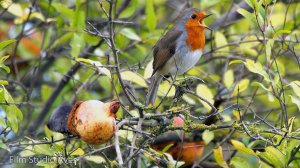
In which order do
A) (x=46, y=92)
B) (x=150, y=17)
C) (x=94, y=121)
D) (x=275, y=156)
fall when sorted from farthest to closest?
(x=46, y=92) < (x=150, y=17) < (x=275, y=156) < (x=94, y=121)

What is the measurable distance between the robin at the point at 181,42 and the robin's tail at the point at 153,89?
0.11 metres

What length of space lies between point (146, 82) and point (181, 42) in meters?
0.49

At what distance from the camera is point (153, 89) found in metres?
3.70

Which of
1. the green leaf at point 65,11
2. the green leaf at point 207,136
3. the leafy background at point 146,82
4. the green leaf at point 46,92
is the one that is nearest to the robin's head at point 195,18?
the leafy background at point 146,82

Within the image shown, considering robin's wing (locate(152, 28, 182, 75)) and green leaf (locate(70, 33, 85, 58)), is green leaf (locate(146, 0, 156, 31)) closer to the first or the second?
robin's wing (locate(152, 28, 182, 75))

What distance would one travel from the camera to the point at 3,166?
336 cm

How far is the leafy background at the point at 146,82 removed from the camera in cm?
275

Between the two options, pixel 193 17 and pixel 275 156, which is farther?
pixel 193 17

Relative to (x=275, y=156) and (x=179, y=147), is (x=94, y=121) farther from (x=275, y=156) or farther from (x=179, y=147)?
(x=179, y=147)

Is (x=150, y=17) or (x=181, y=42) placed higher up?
(x=150, y=17)

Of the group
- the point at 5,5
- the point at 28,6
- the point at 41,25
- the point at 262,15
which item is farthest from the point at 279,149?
the point at 41,25

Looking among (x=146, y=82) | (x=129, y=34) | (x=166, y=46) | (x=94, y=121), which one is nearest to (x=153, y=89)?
(x=146, y=82)

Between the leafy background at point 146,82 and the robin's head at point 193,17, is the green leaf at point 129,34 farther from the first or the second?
the robin's head at point 193,17

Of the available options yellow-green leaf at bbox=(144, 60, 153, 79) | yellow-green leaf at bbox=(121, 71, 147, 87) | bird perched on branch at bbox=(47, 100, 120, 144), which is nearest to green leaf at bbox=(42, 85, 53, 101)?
yellow-green leaf at bbox=(144, 60, 153, 79)
